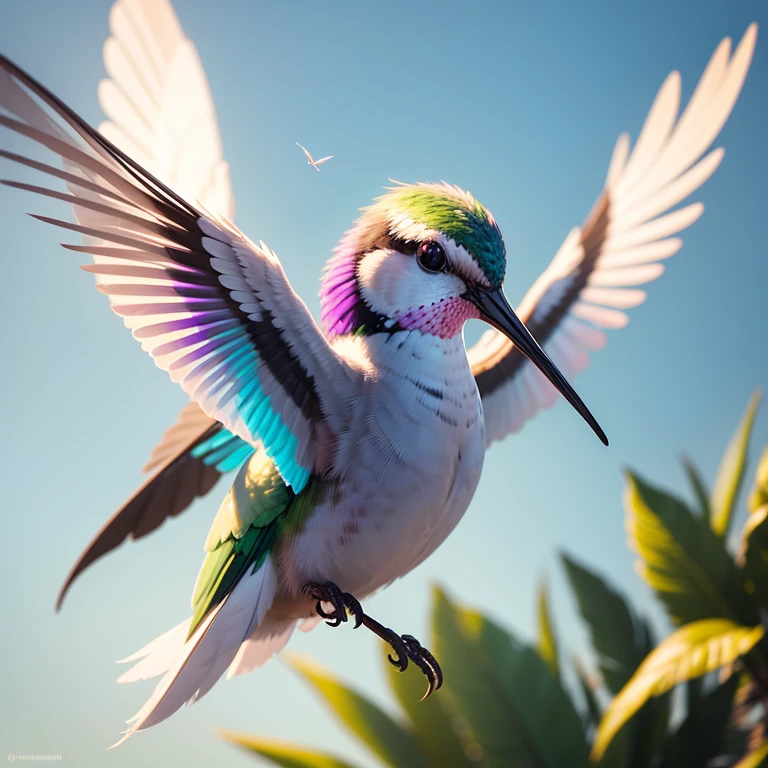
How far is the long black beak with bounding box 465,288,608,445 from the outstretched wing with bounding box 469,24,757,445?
0.18m

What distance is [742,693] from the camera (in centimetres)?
255

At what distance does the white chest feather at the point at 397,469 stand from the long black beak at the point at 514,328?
3 centimetres

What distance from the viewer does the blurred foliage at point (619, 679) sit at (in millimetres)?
2094

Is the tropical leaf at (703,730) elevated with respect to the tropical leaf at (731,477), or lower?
lower

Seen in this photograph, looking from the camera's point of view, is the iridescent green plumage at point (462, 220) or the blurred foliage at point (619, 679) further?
the blurred foliage at point (619, 679)

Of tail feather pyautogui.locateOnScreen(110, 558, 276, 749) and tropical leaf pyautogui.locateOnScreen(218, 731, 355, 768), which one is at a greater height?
tail feather pyautogui.locateOnScreen(110, 558, 276, 749)

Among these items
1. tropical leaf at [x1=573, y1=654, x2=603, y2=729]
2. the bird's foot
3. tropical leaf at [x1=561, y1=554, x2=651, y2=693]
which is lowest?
tropical leaf at [x1=573, y1=654, x2=603, y2=729]

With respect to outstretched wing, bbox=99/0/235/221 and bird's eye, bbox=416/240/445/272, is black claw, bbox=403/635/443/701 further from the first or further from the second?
outstretched wing, bbox=99/0/235/221

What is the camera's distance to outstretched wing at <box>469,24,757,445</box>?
2.45 ft

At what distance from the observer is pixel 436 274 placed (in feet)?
1.77

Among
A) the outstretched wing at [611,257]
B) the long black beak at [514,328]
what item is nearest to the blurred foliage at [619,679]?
the outstretched wing at [611,257]

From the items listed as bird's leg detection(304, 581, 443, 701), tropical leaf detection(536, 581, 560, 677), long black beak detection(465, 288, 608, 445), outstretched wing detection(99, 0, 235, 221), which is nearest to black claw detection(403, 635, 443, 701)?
bird's leg detection(304, 581, 443, 701)

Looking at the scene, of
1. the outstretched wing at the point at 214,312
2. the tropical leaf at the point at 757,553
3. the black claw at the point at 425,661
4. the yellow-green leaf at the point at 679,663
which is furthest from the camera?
the tropical leaf at the point at 757,553

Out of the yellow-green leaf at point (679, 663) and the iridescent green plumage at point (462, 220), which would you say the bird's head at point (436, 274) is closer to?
the iridescent green plumage at point (462, 220)
